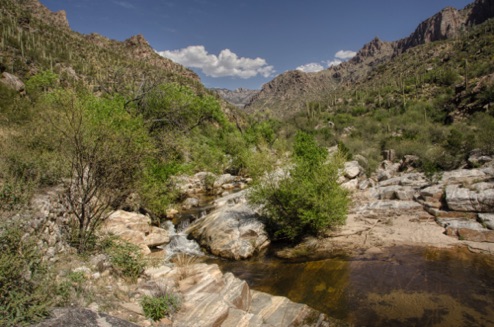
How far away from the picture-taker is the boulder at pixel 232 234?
13773 millimetres

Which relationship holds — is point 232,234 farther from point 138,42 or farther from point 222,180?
point 138,42

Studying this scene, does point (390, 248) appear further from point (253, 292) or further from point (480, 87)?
point (480, 87)

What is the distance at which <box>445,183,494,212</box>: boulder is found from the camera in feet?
47.0

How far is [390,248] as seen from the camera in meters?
13.2

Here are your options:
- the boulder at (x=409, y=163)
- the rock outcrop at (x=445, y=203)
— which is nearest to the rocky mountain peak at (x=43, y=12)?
the boulder at (x=409, y=163)

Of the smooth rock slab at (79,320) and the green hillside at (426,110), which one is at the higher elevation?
the green hillside at (426,110)

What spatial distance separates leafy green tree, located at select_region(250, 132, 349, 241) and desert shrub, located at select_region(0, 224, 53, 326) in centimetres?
1057

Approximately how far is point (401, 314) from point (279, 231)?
6.86m

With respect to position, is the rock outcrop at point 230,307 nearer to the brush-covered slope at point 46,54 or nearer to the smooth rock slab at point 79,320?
the smooth rock slab at point 79,320

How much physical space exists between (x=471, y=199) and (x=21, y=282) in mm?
18688

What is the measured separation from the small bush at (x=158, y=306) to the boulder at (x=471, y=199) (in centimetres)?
1563

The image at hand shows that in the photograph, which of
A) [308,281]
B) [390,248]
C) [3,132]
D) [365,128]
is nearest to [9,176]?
[3,132]

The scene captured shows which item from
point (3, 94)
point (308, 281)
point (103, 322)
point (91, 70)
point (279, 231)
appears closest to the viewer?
point (103, 322)

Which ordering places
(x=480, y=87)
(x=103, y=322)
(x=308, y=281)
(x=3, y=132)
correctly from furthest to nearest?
(x=480, y=87)
(x=308, y=281)
(x=3, y=132)
(x=103, y=322)
